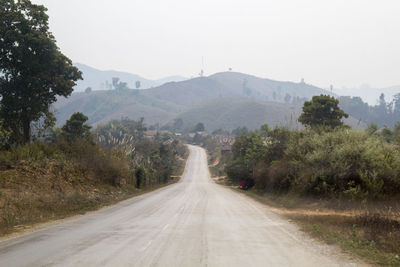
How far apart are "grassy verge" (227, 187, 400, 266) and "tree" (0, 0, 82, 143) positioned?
65.3 feet

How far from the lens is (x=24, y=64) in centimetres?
2327

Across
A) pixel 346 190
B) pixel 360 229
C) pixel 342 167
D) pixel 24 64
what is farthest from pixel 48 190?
pixel 342 167

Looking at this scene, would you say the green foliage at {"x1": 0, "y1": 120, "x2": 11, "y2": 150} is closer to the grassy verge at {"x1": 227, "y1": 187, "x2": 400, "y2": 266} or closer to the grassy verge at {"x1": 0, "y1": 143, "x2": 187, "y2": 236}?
the grassy verge at {"x1": 0, "y1": 143, "x2": 187, "y2": 236}

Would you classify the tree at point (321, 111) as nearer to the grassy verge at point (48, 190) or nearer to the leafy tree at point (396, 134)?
the leafy tree at point (396, 134)

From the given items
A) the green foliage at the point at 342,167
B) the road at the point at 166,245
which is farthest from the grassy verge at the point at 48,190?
the green foliage at the point at 342,167

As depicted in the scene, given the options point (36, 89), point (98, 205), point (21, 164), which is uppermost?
point (36, 89)

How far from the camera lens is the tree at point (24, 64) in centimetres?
2262

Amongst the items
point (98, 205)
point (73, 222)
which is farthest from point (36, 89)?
point (73, 222)

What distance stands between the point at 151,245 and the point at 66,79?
841 inches

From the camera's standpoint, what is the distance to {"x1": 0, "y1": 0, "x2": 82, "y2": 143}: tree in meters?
22.6

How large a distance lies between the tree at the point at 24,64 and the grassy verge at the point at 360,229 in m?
19.9

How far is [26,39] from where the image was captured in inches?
901

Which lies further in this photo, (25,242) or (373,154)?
(373,154)

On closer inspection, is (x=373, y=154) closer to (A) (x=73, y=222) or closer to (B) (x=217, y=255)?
(B) (x=217, y=255)
